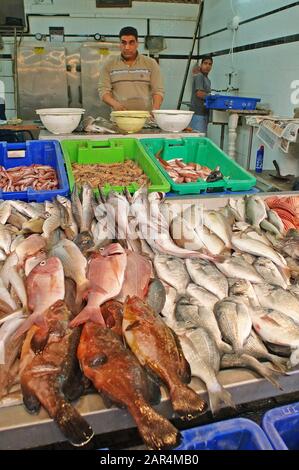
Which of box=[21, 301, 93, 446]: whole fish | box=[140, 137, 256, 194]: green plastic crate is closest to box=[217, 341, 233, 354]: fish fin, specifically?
box=[21, 301, 93, 446]: whole fish

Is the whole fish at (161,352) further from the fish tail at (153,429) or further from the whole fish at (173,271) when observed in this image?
the whole fish at (173,271)

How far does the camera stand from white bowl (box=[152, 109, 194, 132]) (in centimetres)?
372

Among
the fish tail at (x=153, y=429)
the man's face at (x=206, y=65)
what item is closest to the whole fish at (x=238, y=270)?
the fish tail at (x=153, y=429)

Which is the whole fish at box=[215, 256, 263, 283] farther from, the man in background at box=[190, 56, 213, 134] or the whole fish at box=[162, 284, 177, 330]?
the man in background at box=[190, 56, 213, 134]

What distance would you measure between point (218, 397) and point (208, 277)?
0.59 m

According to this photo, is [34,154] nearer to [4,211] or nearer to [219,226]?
[4,211]

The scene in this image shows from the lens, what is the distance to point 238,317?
138 cm

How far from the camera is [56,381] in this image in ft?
3.56

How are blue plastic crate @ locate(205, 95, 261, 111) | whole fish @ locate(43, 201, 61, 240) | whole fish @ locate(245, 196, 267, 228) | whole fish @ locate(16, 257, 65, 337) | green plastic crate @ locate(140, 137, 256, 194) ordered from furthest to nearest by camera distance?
blue plastic crate @ locate(205, 95, 261, 111), green plastic crate @ locate(140, 137, 256, 194), whole fish @ locate(245, 196, 267, 228), whole fish @ locate(43, 201, 61, 240), whole fish @ locate(16, 257, 65, 337)

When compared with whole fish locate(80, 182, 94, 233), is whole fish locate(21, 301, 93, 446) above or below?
below

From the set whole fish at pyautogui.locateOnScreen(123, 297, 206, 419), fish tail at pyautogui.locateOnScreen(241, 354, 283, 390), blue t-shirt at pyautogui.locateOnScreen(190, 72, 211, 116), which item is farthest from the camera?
blue t-shirt at pyautogui.locateOnScreen(190, 72, 211, 116)

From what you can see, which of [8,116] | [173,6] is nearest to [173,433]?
[8,116]

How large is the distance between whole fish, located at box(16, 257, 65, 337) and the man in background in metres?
6.58

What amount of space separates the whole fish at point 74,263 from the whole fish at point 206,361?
0.43 m
